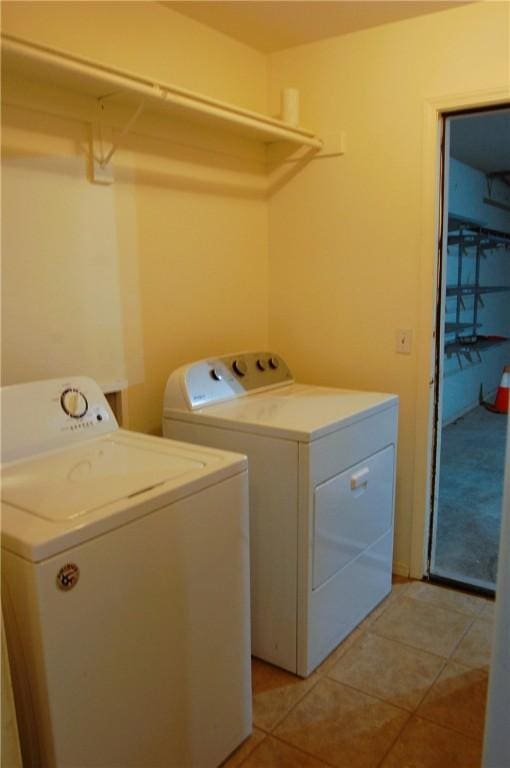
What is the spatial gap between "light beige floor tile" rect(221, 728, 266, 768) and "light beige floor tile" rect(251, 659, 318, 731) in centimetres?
3

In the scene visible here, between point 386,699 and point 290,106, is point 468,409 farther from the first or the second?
point 386,699

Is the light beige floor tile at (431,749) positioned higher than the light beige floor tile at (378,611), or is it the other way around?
the light beige floor tile at (378,611)

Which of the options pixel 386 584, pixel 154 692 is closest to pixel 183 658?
pixel 154 692

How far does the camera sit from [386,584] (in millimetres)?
2496

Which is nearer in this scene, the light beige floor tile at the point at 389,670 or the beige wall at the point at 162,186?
the beige wall at the point at 162,186

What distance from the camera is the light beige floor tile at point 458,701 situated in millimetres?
1815

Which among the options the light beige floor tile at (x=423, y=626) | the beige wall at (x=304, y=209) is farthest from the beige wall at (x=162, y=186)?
the light beige floor tile at (x=423, y=626)

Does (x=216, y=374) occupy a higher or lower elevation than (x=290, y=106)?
lower

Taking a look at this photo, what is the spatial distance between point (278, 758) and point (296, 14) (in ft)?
8.53

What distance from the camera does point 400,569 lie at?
Answer: 2.68 m

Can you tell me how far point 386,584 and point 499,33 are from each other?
2209mm

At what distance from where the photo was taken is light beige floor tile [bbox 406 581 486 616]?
2412 millimetres

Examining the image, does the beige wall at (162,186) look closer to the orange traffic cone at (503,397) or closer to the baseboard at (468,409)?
the baseboard at (468,409)

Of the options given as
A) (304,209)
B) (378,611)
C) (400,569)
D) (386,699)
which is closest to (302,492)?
(386,699)
